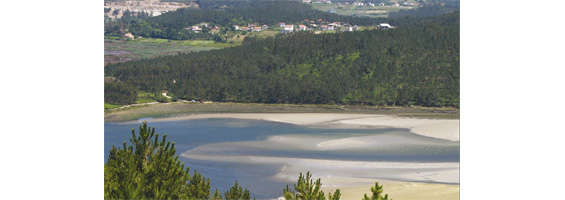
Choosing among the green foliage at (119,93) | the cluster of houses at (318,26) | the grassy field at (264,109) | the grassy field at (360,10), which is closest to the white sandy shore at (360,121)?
the grassy field at (264,109)

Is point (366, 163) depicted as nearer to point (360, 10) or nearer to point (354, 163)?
point (354, 163)

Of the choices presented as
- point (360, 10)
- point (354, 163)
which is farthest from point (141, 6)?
point (354, 163)

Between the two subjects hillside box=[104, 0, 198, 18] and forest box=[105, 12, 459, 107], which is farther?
forest box=[105, 12, 459, 107]

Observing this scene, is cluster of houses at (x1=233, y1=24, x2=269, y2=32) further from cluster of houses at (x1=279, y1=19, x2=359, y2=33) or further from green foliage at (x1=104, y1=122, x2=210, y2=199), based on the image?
green foliage at (x1=104, y1=122, x2=210, y2=199)

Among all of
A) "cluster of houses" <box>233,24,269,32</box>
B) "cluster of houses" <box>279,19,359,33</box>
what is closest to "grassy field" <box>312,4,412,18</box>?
"cluster of houses" <box>279,19,359,33</box>
